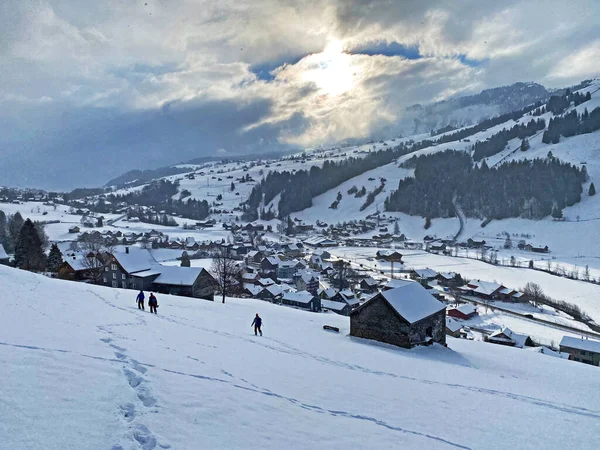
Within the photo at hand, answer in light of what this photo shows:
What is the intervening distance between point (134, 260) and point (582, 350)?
4708 centimetres

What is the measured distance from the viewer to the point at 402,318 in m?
22.2

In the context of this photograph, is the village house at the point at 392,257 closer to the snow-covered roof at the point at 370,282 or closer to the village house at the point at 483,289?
the snow-covered roof at the point at 370,282

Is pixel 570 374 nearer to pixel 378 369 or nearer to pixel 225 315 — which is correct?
pixel 378 369

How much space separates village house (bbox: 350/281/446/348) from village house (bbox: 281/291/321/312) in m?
25.5

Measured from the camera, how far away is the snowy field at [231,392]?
5754 millimetres

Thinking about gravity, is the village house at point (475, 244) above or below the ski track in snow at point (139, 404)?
below

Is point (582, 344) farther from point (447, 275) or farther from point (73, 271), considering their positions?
point (73, 271)

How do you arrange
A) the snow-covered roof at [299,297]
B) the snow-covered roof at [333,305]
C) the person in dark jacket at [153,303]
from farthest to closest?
the snow-covered roof at [333,305] → the snow-covered roof at [299,297] → the person in dark jacket at [153,303]

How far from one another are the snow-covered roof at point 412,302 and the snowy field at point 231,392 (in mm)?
4965

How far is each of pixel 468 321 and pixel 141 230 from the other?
12159 cm

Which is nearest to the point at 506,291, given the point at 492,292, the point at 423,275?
the point at 492,292

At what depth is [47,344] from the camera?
8.73m

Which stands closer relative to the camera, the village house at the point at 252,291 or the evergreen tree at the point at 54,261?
the evergreen tree at the point at 54,261

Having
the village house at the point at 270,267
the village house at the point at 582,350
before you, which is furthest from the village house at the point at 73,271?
the village house at the point at 582,350
